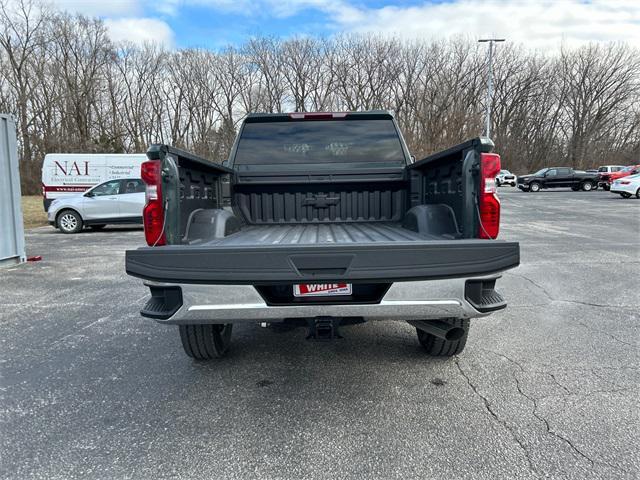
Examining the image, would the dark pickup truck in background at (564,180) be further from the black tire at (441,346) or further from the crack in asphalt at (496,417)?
the crack in asphalt at (496,417)

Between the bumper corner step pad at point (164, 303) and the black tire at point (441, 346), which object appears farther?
the black tire at point (441, 346)

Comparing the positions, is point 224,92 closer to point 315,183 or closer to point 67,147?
point 67,147

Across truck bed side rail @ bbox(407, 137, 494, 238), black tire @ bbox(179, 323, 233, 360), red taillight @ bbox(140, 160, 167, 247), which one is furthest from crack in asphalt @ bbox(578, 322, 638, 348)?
red taillight @ bbox(140, 160, 167, 247)

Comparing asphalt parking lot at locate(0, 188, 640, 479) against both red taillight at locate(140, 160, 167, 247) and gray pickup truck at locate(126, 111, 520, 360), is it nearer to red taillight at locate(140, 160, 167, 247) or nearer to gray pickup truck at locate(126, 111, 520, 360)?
gray pickup truck at locate(126, 111, 520, 360)

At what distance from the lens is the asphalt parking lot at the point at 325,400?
2.20 m

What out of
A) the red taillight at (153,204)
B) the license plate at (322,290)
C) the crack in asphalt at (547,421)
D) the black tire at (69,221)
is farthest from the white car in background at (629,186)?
the red taillight at (153,204)

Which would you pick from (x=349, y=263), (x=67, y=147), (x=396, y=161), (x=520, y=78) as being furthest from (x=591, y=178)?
(x=67, y=147)

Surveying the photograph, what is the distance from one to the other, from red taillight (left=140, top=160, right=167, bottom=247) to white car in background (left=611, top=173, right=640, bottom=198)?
2813cm

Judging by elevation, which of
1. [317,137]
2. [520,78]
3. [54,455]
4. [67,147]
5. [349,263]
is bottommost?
[54,455]

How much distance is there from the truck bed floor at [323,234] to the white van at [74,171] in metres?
15.3

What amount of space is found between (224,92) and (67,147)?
56.4ft

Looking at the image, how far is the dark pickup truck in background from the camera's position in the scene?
3269 cm

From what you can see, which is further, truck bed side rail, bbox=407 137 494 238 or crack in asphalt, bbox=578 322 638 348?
crack in asphalt, bbox=578 322 638 348

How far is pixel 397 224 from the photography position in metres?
4.36
